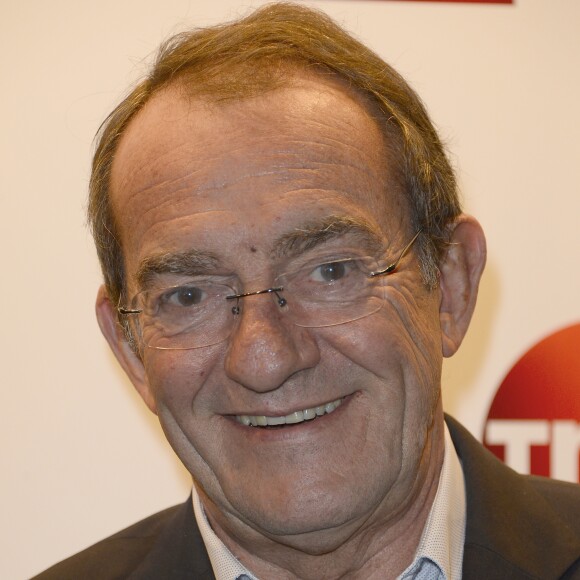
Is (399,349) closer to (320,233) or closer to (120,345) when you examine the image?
(320,233)

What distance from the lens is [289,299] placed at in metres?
2.11

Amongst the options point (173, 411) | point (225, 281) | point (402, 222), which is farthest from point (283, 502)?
point (402, 222)

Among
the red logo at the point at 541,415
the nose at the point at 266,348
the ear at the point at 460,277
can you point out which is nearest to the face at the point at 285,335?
the nose at the point at 266,348

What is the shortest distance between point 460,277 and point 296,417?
0.55 metres

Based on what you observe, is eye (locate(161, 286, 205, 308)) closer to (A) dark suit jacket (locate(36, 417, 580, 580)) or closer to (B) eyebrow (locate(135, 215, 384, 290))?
(B) eyebrow (locate(135, 215, 384, 290))

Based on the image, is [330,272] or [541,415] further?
[541,415]

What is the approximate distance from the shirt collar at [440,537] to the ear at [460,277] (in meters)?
0.25

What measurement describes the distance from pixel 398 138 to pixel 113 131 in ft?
2.12

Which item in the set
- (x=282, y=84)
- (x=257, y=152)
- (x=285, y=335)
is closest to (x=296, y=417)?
(x=285, y=335)

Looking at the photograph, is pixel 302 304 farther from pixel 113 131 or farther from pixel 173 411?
pixel 113 131

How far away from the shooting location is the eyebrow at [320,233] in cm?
209

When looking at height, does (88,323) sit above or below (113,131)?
below

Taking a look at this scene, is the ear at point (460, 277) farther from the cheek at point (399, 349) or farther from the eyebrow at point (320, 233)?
the eyebrow at point (320, 233)

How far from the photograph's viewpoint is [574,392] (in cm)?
288
